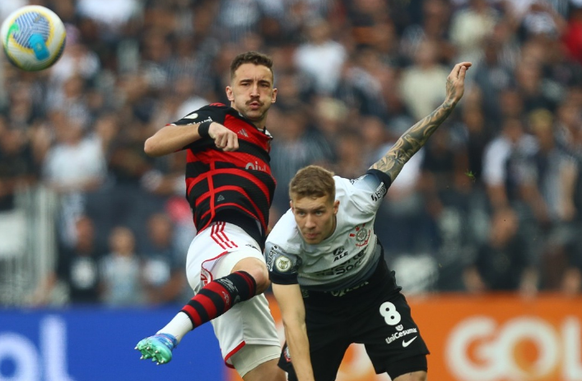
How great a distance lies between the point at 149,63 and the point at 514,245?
5750mm

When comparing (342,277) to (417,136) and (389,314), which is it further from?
(417,136)

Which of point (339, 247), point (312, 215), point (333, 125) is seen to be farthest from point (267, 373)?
point (333, 125)

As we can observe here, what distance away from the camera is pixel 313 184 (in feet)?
24.2

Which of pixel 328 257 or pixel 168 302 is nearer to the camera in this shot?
pixel 328 257

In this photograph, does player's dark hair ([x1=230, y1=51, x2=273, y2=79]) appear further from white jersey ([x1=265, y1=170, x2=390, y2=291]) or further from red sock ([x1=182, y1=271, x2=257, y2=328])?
red sock ([x1=182, y1=271, x2=257, y2=328])

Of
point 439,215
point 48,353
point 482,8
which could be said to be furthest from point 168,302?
point 482,8

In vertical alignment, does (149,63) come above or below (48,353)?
above

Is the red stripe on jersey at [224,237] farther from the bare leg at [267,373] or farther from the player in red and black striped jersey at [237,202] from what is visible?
the bare leg at [267,373]

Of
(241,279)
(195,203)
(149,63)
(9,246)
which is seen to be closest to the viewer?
(241,279)

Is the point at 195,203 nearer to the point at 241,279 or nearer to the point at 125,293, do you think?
the point at 241,279

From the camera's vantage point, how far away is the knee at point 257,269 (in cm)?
755

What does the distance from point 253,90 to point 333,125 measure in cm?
551

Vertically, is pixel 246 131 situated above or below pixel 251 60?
below

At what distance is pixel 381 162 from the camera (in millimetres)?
8188
